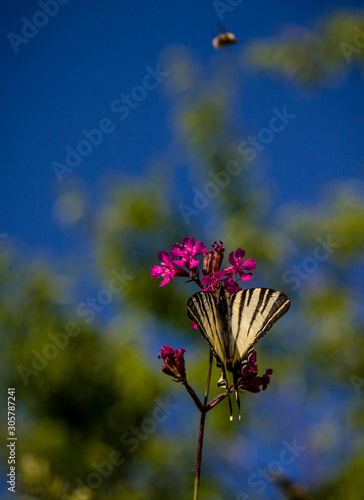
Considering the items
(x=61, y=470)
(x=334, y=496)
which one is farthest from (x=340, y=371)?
(x=61, y=470)

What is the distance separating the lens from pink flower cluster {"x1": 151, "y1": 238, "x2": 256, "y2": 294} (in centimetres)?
170

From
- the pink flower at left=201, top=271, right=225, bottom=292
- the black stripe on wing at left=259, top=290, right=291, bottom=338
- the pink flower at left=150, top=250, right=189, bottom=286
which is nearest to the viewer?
the black stripe on wing at left=259, top=290, right=291, bottom=338

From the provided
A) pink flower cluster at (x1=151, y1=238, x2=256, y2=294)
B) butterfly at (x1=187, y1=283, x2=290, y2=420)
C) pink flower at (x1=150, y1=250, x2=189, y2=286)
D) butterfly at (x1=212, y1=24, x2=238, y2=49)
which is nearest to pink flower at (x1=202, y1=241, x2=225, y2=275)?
pink flower cluster at (x1=151, y1=238, x2=256, y2=294)

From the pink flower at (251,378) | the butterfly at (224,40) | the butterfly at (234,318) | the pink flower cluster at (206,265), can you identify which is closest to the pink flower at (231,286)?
the pink flower cluster at (206,265)

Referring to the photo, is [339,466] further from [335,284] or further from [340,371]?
[335,284]

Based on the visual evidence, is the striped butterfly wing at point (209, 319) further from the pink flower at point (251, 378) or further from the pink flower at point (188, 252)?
the pink flower at point (188, 252)

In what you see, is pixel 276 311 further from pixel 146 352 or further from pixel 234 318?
pixel 146 352

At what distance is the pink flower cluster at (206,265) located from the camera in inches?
66.9

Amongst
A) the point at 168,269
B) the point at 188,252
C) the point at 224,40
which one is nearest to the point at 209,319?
the point at 188,252

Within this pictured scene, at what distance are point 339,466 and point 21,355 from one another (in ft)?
15.6

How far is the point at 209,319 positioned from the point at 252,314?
16 centimetres

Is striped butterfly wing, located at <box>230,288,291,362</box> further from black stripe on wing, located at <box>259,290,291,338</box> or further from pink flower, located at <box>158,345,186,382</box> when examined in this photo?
pink flower, located at <box>158,345,186,382</box>

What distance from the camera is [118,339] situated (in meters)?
7.05

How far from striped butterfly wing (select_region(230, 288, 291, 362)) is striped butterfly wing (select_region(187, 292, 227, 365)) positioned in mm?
52
